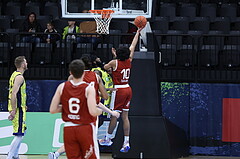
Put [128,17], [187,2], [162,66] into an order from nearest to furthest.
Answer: [128,17] → [162,66] → [187,2]

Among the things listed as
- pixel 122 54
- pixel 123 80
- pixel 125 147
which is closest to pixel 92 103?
pixel 122 54

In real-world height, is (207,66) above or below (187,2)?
below

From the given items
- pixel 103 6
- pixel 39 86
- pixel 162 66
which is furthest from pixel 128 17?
pixel 39 86

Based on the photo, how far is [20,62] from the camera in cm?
1210

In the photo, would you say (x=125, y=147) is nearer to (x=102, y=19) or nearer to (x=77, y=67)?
(x=102, y=19)

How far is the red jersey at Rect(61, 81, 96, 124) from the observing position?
26.7 feet

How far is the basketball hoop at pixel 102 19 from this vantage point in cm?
1450

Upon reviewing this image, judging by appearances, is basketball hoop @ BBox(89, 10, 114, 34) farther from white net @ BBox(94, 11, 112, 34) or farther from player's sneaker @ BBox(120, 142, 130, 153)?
player's sneaker @ BBox(120, 142, 130, 153)

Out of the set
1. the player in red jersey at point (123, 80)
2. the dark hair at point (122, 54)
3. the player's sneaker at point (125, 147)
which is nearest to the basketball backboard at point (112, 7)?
the player in red jersey at point (123, 80)

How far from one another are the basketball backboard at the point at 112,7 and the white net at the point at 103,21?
0.15 metres

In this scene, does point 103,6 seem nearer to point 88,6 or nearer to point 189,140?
point 88,6

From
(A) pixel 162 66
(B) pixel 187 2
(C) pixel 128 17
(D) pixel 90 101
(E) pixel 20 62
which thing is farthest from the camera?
(B) pixel 187 2

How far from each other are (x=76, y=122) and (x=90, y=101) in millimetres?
389

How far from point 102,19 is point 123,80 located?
289 centimetres
